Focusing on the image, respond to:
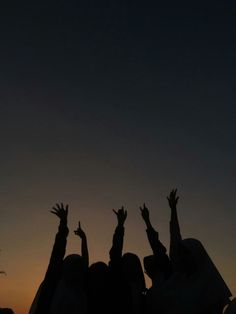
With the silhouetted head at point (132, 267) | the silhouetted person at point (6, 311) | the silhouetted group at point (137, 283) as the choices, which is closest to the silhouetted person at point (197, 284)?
the silhouetted group at point (137, 283)

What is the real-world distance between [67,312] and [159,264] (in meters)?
1.60

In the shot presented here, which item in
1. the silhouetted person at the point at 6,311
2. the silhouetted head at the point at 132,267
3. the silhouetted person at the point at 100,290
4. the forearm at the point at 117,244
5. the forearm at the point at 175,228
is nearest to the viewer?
the silhouetted person at the point at 100,290

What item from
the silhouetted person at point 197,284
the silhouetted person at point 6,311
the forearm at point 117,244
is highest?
the silhouetted person at point 6,311

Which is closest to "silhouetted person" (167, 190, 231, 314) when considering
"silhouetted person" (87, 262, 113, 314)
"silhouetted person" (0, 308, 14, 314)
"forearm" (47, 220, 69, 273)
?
"silhouetted person" (87, 262, 113, 314)

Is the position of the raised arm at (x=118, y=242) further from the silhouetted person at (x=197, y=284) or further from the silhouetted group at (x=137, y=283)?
the silhouetted person at (x=197, y=284)

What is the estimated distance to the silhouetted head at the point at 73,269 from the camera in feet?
21.1

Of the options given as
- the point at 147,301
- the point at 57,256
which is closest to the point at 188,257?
the point at 147,301

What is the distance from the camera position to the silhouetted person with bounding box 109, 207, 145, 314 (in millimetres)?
6055

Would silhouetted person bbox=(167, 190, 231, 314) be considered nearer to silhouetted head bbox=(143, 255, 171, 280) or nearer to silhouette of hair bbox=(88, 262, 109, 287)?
silhouetted head bbox=(143, 255, 171, 280)

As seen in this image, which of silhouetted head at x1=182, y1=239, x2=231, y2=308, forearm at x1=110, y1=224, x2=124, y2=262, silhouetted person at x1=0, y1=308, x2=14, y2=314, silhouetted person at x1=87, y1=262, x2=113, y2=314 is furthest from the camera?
silhouetted person at x1=0, y1=308, x2=14, y2=314

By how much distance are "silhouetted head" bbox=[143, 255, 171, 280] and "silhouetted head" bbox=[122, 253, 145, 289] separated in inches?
11.7

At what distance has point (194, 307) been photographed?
Result: 636cm

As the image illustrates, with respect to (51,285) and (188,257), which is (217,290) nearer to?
(188,257)

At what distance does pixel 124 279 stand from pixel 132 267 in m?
0.65
